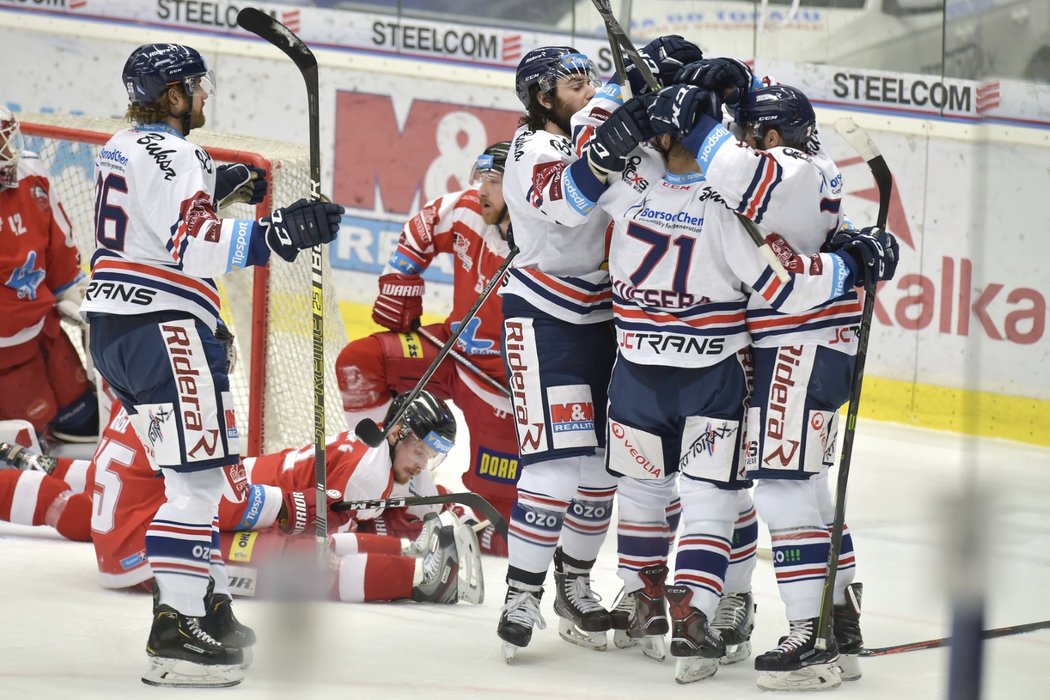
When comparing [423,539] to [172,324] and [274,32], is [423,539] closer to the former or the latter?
[172,324]

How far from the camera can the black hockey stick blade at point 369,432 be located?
384 cm

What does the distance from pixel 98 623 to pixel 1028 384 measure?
2066mm

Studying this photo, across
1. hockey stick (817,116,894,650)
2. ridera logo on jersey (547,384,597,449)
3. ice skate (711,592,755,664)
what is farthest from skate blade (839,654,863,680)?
ridera logo on jersey (547,384,597,449)

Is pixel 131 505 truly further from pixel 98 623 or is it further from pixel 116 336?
pixel 116 336

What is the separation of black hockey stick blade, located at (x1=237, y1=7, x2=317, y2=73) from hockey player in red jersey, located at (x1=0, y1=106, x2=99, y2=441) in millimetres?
1943

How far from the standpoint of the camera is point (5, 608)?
355cm

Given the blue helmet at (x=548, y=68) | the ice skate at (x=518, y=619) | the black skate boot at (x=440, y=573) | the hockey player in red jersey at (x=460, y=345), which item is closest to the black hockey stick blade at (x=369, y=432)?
the black skate boot at (x=440, y=573)

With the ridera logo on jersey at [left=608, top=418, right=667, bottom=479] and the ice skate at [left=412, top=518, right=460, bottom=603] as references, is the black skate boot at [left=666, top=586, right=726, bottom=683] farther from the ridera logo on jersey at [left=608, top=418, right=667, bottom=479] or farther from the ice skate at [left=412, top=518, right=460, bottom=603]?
the ice skate at [left=412, top=518, right=460, bottom=603]

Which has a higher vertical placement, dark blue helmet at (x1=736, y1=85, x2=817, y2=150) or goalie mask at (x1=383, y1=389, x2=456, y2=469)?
dark blue helmet at (x1=736, y1=85, x2=817, y2=150)

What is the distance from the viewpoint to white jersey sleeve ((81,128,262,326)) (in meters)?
2.96

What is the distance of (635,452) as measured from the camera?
10.5 feet

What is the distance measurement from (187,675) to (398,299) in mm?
1814

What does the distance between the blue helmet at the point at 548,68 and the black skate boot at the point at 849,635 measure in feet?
4.04

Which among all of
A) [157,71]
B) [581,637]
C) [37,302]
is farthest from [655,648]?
[37,302]
